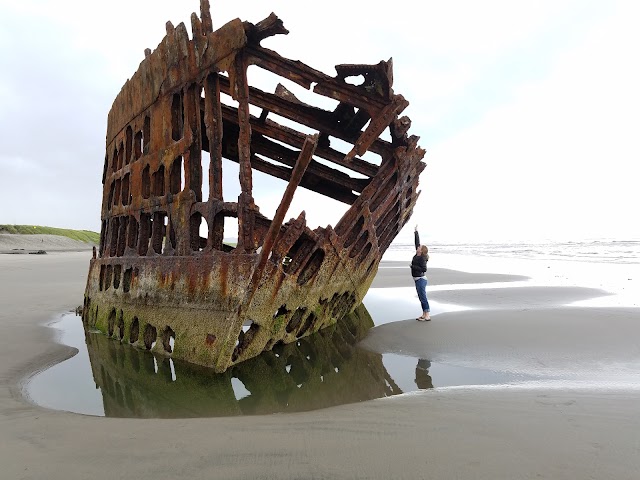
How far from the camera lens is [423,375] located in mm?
4535

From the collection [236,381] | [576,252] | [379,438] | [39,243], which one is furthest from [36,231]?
[379,438]

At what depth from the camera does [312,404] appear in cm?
371

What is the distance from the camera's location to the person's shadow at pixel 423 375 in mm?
4200

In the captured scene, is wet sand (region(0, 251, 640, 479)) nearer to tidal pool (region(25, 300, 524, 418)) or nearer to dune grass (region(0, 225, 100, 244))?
tidal pool (region(25, 300, 524, 418))

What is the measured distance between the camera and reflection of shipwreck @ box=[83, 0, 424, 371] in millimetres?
4605

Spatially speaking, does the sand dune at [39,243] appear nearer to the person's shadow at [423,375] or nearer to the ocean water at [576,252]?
the ocean water at [576,252]

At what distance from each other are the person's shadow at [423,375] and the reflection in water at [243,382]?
0.09 meters

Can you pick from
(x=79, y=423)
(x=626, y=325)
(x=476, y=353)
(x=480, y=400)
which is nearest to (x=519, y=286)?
(x=626, y=325)

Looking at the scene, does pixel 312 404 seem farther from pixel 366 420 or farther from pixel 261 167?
pixel 261 167

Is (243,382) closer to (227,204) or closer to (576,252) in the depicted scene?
(227,204)

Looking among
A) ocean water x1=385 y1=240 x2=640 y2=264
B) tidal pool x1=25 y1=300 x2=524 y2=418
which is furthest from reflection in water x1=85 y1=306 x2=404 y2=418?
ocean water x1=385 y1=240 x2=640 y2=264

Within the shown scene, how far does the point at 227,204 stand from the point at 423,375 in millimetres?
2851

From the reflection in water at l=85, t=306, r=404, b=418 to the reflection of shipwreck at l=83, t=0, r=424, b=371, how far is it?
203mm

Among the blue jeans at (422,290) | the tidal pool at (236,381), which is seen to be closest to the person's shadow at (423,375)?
the tidal pool at (236,381)
